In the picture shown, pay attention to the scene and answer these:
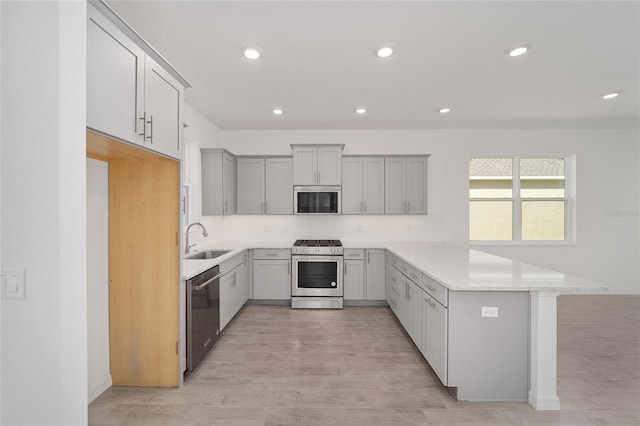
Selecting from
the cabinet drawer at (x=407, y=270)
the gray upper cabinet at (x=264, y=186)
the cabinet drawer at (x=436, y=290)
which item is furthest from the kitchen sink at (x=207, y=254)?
the cabinet drawer at (x=436, y=290)

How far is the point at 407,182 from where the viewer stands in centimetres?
481

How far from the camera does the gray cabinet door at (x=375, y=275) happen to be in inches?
179

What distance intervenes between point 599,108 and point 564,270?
2.66m

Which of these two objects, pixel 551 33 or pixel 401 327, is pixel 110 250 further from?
pixel 551 33

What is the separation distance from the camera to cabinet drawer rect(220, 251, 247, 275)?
343 centimetres

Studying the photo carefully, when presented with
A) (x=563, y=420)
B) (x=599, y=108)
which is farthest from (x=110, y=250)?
(x=599, y=108)

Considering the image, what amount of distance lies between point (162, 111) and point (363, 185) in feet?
10.7

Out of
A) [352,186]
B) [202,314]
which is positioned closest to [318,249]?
[352,186]

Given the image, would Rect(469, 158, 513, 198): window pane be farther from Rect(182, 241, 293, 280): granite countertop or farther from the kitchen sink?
the kitchen sink

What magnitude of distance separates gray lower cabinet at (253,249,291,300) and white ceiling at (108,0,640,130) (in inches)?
81.7

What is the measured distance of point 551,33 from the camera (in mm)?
2270

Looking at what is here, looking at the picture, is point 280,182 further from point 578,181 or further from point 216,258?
point 578,181

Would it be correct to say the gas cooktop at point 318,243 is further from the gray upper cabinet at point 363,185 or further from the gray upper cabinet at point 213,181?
the gray upper cabinet at point 213,181

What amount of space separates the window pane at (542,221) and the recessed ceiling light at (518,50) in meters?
3.43
